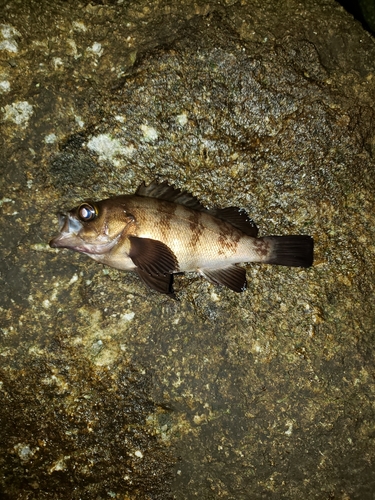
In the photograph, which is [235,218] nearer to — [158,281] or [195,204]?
[195,204]

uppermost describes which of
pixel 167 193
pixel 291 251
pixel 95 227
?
pixel 291 251

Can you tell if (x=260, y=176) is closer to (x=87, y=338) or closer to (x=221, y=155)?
(x=221, y=155)

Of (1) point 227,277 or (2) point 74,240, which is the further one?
(1) point 227,277

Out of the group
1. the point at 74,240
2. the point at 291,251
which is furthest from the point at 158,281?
the point at 291,251

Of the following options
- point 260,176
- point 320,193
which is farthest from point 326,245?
point 260,176

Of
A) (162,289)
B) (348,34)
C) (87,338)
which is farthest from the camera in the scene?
(348,34)

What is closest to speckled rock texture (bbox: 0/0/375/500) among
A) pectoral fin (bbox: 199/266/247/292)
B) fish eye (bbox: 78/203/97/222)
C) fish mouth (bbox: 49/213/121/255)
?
pectoral fin (bbox: 199/266/247/292)
